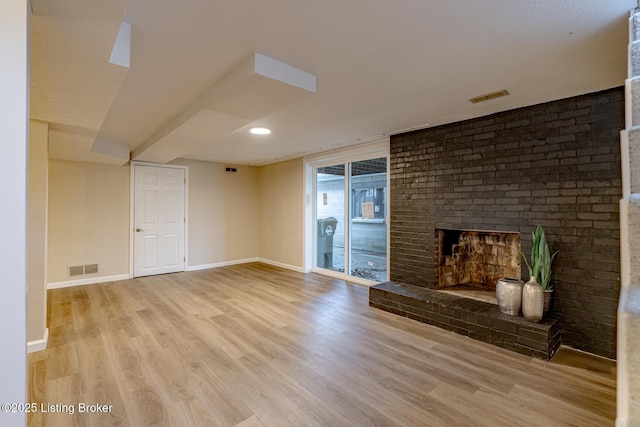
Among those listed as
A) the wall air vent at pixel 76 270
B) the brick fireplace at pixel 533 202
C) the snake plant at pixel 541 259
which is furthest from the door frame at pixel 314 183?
the wall air vent at pixel 76 270

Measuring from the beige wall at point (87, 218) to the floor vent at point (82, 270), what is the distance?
2.1 inches

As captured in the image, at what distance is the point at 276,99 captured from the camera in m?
2.35

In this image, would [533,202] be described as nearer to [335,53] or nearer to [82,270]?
[335,53]

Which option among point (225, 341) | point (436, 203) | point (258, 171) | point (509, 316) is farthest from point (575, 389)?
point (258, 171)

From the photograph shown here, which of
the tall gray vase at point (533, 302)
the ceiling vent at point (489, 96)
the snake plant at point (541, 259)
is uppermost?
the ceiling vent at point (489, 96)

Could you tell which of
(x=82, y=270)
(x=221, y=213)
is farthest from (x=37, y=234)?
(x=221, y=213)

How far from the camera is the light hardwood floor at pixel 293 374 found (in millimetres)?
1841

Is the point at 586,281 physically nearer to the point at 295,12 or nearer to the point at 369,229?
the point at 369,229

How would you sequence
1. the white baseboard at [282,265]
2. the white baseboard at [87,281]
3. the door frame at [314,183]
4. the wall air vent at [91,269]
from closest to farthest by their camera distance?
the door frame at [314,183]
the white baseboard at [87,281]
the wall air vent at [91,269]
the white baseboard at [282,265]

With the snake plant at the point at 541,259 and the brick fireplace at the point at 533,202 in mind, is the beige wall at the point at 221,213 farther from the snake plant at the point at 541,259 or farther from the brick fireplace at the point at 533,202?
the snake plant at the point at 541,259

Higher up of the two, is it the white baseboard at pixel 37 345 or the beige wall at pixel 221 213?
the beige wall at pixel 221 213

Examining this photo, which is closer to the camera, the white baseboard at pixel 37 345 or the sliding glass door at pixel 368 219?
the white baseboard at pixel 37 345

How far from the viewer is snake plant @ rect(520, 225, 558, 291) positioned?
2729mm

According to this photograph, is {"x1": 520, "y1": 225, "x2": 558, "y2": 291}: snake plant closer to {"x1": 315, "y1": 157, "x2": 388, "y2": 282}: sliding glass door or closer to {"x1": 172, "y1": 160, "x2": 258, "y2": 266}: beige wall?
{"x1": 315, "y1": 157, "x2": 388, "y2": 282}: sliding glass door
